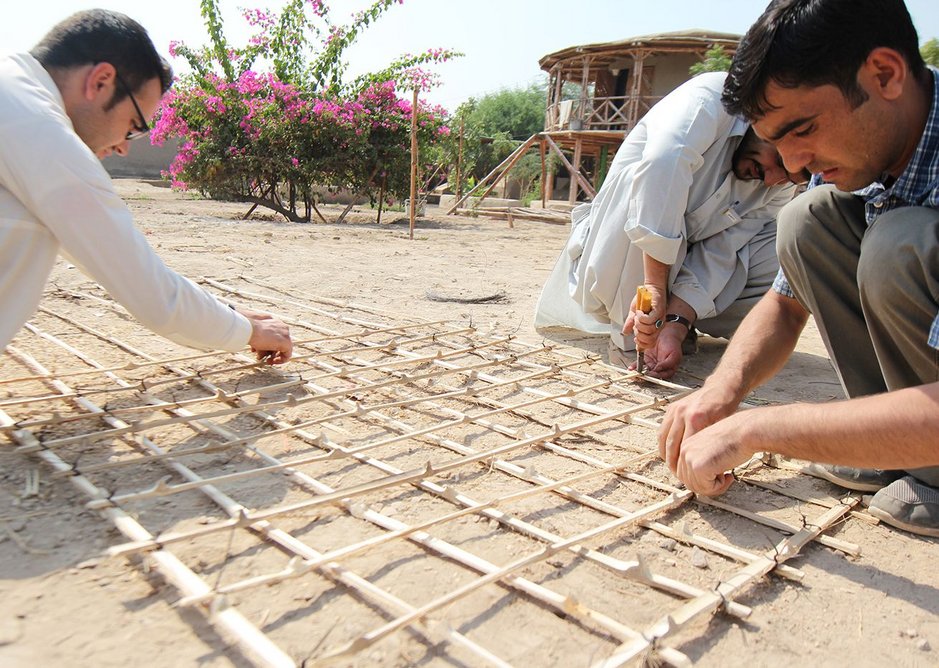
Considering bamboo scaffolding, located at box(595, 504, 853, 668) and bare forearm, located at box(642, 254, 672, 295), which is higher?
bare forearm, located at box(642, 254, 672, 295)

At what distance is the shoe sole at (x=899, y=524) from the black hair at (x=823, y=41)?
0.75m

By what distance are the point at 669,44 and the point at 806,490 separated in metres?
11.8

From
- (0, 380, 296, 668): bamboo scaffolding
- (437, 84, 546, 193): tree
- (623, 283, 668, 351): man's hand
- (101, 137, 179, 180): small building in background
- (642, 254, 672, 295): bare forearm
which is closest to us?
(0, 380, 296, 668): bamboo scaffolding

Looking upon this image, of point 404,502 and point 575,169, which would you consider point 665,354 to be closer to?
point 404,502

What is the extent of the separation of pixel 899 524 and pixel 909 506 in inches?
1.5

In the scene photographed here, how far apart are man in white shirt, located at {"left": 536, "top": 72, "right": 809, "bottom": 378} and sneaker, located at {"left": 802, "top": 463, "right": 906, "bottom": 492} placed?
0.73m

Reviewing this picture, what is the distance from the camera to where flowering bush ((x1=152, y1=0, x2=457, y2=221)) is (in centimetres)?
803

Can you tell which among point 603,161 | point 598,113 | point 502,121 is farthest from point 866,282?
point 502,121

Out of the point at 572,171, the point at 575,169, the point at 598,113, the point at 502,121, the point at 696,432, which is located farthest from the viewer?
the point at 502,121

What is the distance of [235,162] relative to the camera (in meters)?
8.12

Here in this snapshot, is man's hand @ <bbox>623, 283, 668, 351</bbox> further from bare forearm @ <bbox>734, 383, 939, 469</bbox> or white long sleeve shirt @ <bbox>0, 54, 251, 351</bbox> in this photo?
white long sleeve shirt @ <bbox>0, 54, 251, 351</bbox>

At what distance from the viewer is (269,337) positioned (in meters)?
1.85

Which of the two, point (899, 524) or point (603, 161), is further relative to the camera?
point (603, 161)

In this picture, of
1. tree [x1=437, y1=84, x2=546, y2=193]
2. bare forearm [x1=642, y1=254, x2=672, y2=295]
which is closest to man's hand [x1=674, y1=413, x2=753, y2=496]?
bare forearm [x1=642, y1=254, x2=672, y2=295]
